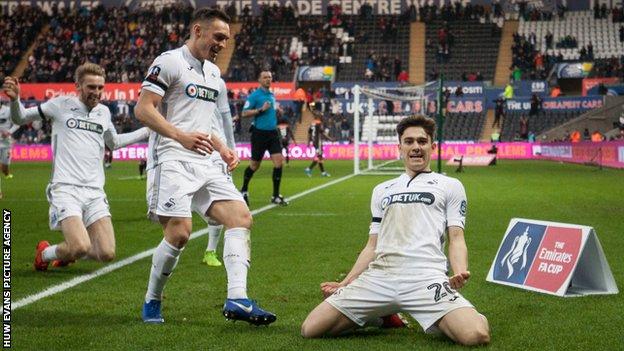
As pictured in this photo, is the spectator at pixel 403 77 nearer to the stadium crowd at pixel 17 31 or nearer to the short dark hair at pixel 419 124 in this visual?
the stadium crowd at pixel 17 31

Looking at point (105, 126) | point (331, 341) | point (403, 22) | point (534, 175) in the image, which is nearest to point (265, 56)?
point (403, 22)

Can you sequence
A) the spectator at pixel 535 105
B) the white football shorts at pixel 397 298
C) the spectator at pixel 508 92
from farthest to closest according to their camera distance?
the spectator at pixel 508 92
the spectator at pixel 535 105
the white football shorts at pixel 397 298

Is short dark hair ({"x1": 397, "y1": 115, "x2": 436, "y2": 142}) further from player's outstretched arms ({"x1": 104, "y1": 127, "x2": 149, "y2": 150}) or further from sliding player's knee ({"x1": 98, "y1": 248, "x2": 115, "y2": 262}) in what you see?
sliding player's knee ({"x1": 98, "y1": 248, "x2": 115, "y2": 262})

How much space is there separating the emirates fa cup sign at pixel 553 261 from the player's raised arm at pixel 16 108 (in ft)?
13.7

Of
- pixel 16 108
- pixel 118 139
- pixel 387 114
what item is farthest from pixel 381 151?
pixel 16 108

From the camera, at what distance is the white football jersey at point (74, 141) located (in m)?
8.12

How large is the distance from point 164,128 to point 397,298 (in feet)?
6.00

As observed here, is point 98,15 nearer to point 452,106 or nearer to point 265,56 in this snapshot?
point 265,56

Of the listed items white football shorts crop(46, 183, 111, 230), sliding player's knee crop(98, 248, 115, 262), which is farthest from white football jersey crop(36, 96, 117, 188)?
sliding player's knee crop(98, 248, 115, 262)

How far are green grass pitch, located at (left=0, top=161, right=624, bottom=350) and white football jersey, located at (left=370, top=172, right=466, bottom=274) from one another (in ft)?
1.56

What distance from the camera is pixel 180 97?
5961 mm

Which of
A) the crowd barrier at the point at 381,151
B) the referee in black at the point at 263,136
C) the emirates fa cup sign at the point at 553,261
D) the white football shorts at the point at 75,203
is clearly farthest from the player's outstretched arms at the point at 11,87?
the crowd barrier at the point at 381,151

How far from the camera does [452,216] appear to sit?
18.0 ft

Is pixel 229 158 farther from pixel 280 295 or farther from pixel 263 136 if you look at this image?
pixel 263 136
